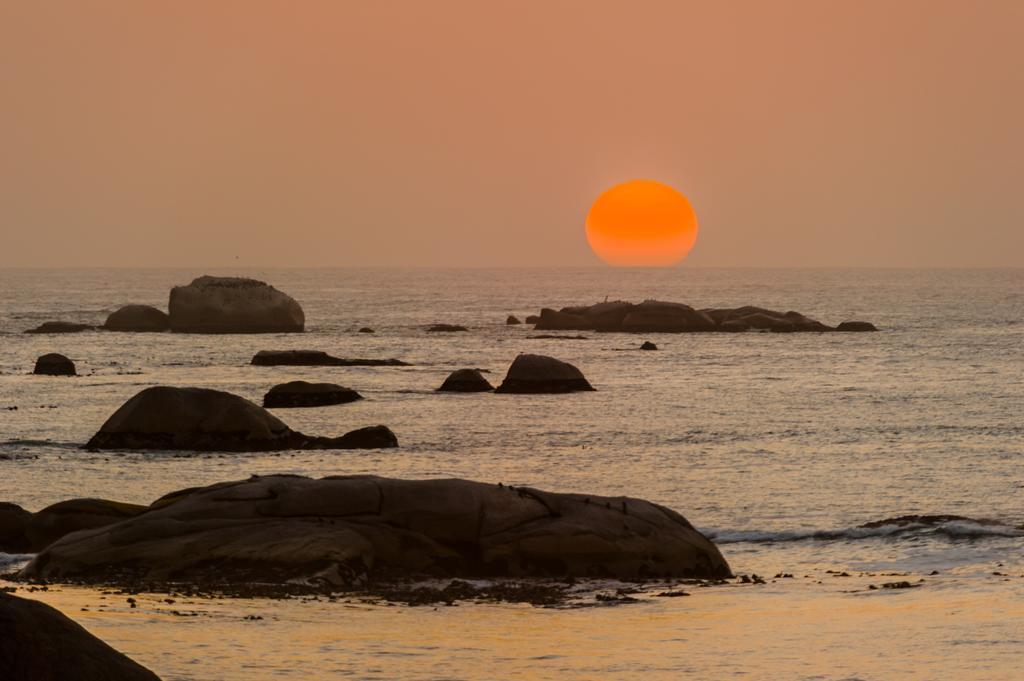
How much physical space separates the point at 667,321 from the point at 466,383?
64.4 metres

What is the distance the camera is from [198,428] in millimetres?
44344

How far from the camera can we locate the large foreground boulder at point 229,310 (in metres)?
130

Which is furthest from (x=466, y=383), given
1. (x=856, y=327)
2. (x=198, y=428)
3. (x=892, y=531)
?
(x=856, y=327)

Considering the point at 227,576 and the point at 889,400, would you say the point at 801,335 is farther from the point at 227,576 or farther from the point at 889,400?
the point at 227,576

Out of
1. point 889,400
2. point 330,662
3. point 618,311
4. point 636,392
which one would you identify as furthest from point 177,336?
point 330,662

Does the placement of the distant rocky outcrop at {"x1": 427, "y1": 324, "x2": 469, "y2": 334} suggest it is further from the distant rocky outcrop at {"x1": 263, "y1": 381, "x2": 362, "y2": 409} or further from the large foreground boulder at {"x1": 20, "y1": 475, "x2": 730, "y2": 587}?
the large foreground boulder at {"x1": 20, "y1": 475, "x2": 730, "y2": 587}

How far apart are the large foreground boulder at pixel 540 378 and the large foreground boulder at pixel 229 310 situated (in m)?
62.3

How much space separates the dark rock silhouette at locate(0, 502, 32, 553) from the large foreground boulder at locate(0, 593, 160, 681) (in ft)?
55.8

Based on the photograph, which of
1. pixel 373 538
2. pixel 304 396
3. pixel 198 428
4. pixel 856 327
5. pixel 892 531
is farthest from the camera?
pixel 856 327

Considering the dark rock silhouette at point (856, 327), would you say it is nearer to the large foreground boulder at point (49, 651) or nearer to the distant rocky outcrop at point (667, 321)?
the distant rocky outcrop at point (667, 321)

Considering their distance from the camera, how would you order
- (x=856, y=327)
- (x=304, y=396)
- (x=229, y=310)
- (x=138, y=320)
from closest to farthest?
(x=304, y=396) < (x=138, y=320) < (x=229, y=310) < (x=856, y=327)

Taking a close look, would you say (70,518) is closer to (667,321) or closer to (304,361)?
(304,361)

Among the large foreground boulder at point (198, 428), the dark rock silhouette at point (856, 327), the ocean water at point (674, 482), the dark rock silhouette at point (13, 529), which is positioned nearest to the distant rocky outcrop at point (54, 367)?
the ocean water at point (674, 482)

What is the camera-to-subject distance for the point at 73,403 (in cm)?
6300
